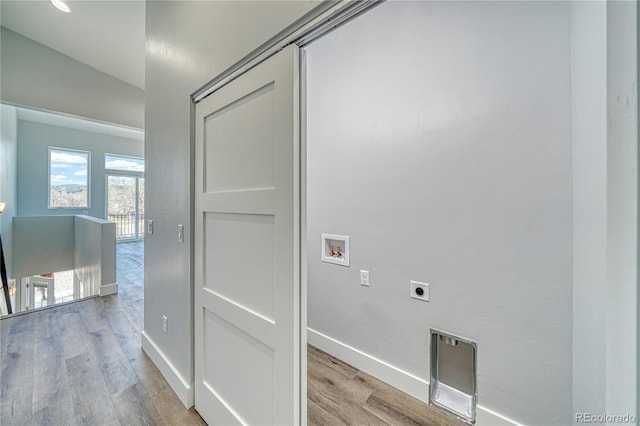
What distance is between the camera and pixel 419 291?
168 centimetres

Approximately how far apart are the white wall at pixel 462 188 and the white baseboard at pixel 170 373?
1.13 m

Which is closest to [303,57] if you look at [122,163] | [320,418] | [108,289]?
[320,418]

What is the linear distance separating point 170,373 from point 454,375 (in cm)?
196

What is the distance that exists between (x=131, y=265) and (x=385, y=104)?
244 inches

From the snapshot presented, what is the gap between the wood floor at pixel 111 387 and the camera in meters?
1.52

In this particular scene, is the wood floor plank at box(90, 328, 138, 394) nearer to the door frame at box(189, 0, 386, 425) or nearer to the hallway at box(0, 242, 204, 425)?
the hallway at box(0, 242, 204, 425)

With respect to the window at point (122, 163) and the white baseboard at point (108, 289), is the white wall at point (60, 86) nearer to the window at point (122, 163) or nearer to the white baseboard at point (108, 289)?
the white baseboard at point (108, 289)

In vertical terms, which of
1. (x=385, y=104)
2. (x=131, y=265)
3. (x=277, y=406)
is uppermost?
(x=385, y=104)

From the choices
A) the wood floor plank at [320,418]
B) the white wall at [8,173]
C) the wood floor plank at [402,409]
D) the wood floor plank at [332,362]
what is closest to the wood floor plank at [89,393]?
the wood floor plank at [320,418]

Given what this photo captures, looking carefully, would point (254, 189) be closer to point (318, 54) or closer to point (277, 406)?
point (277, 406)

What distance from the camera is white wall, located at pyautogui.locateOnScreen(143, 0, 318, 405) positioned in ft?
4.05

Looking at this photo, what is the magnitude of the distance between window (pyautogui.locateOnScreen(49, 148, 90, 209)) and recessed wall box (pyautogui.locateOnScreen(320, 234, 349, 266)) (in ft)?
26.6

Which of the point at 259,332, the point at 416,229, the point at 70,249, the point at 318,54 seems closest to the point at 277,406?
the point at 259,332

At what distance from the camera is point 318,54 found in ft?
7.48
